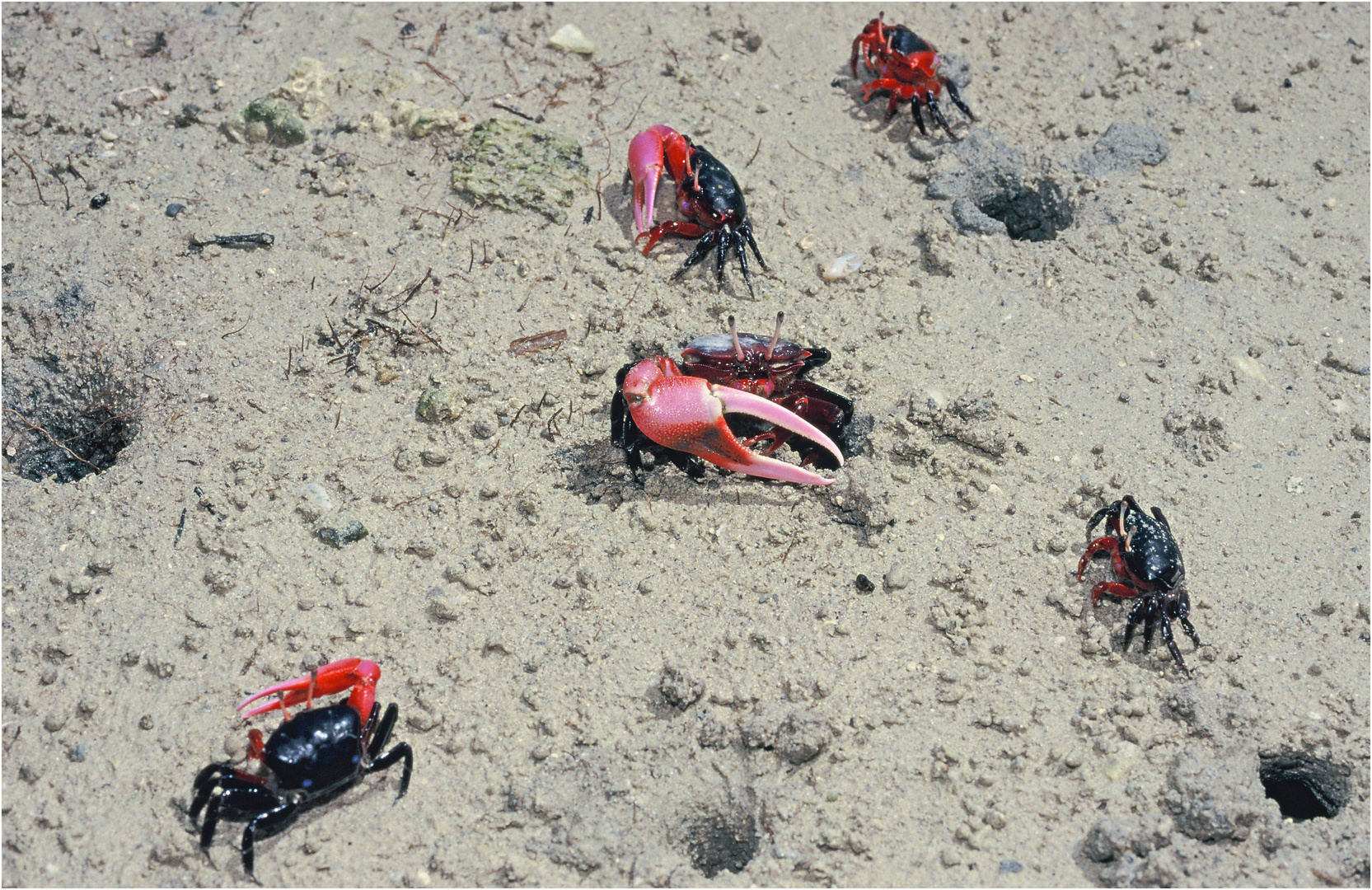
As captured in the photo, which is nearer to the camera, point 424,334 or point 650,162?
point 424,334

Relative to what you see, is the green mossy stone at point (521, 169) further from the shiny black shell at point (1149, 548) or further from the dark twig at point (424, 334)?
the shiny black shell at point (1149, 548)

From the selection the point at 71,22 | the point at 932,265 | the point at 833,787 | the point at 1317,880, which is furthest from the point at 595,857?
the point at 71,22

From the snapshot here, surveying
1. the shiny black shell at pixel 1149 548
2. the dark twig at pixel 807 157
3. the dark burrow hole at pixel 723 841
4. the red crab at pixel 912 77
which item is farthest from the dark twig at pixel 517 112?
the dark burrow hole at pixel 723 841

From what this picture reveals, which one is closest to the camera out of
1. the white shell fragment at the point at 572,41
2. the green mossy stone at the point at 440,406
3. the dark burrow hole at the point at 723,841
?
the dark burrow hole at the point at 723,841

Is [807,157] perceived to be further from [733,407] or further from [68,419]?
[68,419]

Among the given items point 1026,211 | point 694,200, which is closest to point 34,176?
point 694,200

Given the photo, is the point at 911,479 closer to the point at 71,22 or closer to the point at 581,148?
the point at 581,148
